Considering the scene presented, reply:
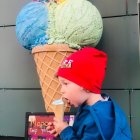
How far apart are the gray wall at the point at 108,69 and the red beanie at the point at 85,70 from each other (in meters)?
1.53

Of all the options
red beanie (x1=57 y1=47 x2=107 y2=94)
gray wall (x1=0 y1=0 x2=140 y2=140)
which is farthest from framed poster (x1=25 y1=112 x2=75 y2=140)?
red beanie (x1=57 y1=47 x2=107 y2=94)

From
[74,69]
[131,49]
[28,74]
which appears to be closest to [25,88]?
[28,74]

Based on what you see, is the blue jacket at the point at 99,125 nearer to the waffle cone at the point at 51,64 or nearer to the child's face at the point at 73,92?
the child's face at the point at 73,92

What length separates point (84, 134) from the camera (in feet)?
7.56

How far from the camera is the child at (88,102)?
2301mm

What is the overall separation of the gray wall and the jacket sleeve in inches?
64.3

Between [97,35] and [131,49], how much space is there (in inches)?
23.3

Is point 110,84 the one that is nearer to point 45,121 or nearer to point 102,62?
point 45,121

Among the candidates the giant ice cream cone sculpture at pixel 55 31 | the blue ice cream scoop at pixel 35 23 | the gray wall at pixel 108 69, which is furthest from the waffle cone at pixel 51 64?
the gray wall at pixel 108 69

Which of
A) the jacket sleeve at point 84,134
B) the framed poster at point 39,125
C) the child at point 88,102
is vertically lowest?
the framed poster at point 39,125

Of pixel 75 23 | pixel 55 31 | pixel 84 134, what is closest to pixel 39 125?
Result: pixel 55 31

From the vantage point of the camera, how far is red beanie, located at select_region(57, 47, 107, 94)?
2.38 m

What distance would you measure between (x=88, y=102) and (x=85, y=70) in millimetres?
238

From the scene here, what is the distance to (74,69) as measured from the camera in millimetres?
2395
